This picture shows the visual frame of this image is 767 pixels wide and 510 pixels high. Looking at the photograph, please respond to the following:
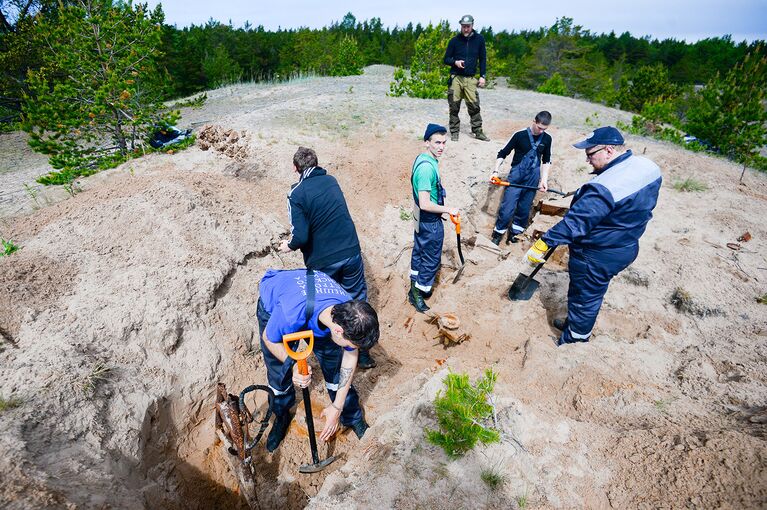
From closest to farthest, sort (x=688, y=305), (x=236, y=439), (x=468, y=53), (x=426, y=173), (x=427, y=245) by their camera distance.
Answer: (x=236, y=439)
(x=426, y=173)
(x=688, y=305)
(x=427, y=245)
(x=468, y=53)

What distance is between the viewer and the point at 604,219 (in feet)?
10.8

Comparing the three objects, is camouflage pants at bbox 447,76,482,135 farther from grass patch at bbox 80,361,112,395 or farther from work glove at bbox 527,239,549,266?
grass patch at bbox 80,361,112,395

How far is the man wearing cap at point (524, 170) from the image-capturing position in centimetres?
534

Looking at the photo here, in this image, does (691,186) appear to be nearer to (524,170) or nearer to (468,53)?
(524,170)

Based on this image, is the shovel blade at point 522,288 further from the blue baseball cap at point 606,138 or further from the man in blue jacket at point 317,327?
the man in blue jacket at point 317,327

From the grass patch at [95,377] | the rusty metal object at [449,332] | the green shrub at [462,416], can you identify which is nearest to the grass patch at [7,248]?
the grass patch at [95,377]

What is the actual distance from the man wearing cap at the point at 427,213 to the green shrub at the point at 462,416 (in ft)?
6.19

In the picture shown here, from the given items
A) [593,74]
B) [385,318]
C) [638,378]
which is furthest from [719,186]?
[593,74]

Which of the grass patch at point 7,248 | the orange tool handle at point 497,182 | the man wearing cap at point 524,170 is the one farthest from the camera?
the man wearing cap at point 524,170

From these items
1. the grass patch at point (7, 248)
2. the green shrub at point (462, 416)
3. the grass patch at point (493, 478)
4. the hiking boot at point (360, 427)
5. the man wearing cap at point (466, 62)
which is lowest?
the hiking boot at point (360, 427)

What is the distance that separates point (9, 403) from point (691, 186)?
886 centimetres

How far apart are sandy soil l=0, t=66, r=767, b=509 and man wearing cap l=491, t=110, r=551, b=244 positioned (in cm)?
55

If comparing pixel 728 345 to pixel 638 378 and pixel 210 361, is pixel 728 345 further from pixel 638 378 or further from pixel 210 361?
pixel 210 361

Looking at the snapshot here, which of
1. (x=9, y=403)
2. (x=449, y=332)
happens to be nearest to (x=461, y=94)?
(x=449, y=332)
